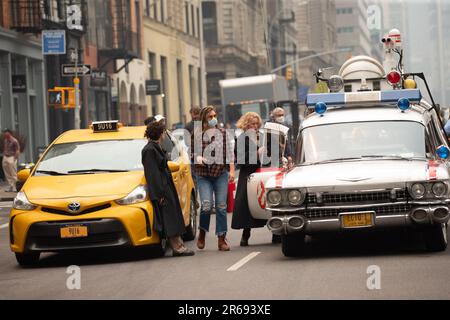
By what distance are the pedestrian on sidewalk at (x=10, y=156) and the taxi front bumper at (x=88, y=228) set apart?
18.9 m

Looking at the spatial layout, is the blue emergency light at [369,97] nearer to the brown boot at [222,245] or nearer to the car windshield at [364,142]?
the car windshield at [364,142]

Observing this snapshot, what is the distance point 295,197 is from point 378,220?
37.1 inches

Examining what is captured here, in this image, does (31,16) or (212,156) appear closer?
(212,156)

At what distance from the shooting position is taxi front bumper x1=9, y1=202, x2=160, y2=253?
14.4m

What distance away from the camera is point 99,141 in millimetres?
16297

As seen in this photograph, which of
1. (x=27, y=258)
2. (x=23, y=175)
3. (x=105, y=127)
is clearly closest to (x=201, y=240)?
(x=105, y=127)

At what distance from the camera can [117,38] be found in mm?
52312

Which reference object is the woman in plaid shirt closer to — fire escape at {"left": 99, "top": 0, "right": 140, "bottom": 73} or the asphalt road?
the asphalt road

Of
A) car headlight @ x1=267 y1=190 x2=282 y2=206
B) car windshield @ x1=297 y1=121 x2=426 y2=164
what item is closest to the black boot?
car windshield @ x1=297 y1=121 x2=426 y2=164

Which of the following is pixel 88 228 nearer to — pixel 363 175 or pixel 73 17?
pixel 363 175

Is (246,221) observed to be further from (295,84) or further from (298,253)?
(295,84)

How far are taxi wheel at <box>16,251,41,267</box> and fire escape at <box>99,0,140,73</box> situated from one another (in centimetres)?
3621
